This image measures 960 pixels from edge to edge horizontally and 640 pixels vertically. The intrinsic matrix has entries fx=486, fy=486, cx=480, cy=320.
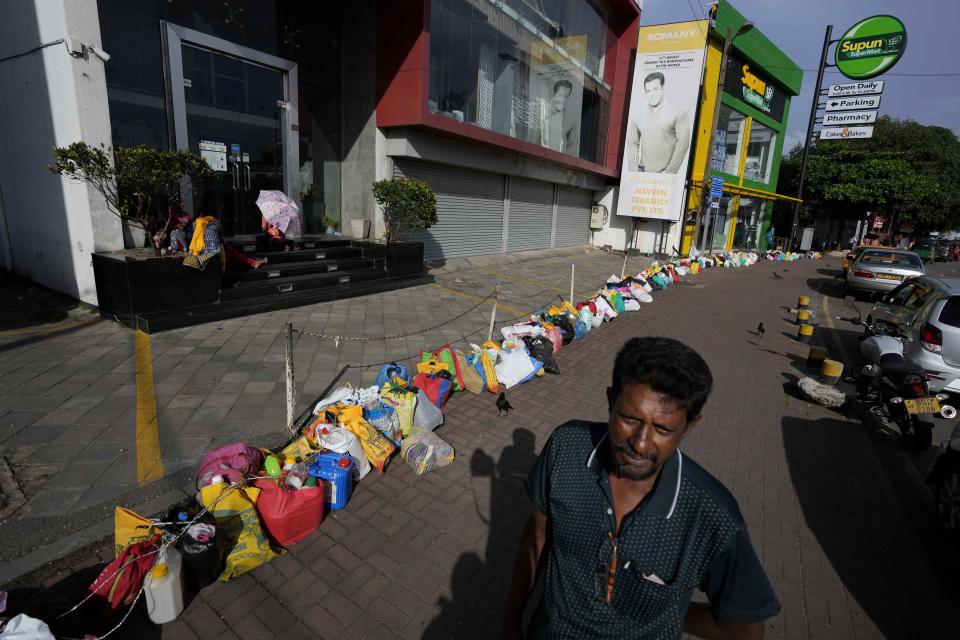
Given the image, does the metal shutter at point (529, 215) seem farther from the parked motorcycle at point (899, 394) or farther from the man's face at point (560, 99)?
the parked motorcycle at point (899, 394)

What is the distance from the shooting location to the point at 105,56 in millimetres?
7320

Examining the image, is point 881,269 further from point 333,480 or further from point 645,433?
point 645,433

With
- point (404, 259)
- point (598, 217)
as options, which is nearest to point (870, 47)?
point (598, 217)

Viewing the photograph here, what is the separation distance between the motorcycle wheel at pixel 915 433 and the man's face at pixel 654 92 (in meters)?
19.3

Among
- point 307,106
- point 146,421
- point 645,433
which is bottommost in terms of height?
point 146,421

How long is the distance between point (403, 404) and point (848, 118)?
1323 inches

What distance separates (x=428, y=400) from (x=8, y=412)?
13.4 ft

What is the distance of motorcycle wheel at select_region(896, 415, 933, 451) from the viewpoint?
5.49 meters

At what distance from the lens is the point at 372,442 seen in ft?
14.6

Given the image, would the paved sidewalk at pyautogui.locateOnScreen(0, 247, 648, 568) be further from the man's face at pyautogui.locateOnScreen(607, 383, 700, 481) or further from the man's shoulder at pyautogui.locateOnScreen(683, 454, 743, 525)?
the man's shoulder at pyautogui.locateOnScreen(683, 454, 743, 525)

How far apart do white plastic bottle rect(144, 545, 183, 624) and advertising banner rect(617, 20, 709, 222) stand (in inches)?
883

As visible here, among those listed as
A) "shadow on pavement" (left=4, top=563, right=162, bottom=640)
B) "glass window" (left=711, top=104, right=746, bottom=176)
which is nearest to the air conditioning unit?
"glass window" (left=711, top=104, right=746, bottom=176)

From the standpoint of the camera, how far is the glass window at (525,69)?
13062 mm

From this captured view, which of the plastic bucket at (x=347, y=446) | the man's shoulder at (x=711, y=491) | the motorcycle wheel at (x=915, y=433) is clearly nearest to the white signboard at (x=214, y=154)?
the plastic bucket at (x=347, y=446)
